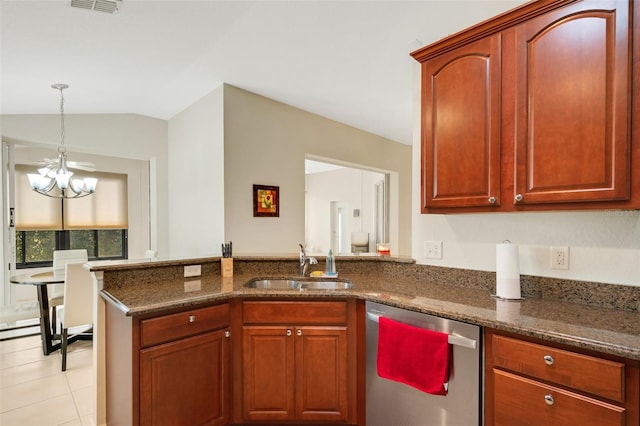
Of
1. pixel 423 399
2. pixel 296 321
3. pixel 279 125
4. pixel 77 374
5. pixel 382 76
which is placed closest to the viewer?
pixel 423 399

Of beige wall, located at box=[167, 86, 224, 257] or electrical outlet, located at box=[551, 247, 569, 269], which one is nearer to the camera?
electrical outlet, located at box=[551, 247, 569, 269]

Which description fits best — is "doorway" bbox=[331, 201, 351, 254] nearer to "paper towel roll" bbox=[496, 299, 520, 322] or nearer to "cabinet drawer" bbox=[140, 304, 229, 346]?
"cabinet drawer" bbox=[140, 304, 229, 346]

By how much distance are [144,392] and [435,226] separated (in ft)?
6.43

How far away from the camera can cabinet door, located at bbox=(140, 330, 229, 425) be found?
1.76 metres

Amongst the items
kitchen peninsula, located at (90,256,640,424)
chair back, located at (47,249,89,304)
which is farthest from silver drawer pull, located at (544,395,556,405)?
chair back, located at (47,249,89,304)

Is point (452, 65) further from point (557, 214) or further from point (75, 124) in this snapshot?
point (75, 124)

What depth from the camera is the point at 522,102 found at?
5.38 feet

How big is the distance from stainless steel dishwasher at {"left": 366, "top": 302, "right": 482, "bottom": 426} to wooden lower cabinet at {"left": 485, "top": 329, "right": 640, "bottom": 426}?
64mm

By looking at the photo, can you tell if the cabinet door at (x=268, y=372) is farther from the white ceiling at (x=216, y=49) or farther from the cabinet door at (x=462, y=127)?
the white ceiling at (x=216, y=49)

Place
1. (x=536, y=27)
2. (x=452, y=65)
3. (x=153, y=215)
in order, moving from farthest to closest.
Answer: (x=153, y=215) → (x=452, y=65) → (x=536, y=27)

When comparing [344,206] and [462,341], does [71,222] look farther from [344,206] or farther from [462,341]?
[462,341]

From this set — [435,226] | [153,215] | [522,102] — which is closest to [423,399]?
[435,226]

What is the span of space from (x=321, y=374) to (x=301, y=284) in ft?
2.09

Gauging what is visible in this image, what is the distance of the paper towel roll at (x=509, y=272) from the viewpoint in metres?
1.81
